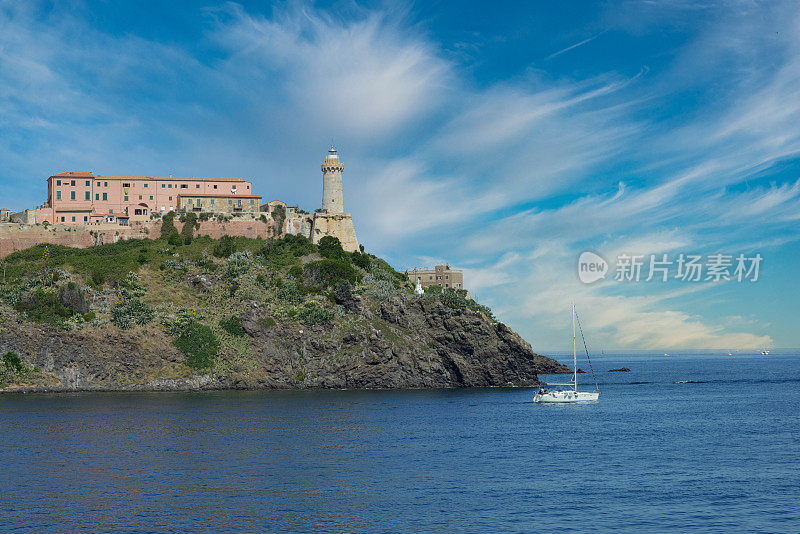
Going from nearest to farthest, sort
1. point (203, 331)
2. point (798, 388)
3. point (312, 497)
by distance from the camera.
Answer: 1. point (312, 497)
2. point (203, 331)
3. point (798, 388)

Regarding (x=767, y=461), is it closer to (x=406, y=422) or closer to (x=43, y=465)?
(x=406, y=422)

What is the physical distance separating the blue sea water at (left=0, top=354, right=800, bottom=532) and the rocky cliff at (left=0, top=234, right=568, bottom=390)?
486 inches

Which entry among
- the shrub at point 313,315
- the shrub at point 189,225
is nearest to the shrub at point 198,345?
the shrub at point 313,315

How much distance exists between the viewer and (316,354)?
100250 millimetres

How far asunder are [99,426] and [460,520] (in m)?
39.2

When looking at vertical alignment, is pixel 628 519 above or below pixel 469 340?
below

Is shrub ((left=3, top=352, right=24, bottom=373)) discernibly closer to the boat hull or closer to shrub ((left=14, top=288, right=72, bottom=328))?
shrub ((left=14, top=288, right=72, bottom=328))

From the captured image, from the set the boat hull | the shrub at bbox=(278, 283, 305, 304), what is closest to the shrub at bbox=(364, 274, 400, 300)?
the shrub at bbox=(278, 283, 305, 304)

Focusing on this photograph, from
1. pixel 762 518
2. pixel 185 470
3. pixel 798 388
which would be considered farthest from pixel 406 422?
pixel 798 388

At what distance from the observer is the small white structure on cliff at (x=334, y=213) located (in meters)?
131

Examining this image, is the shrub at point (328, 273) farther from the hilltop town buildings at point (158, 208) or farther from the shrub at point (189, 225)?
the shrub at point (189, 225)

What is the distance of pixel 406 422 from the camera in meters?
68.6

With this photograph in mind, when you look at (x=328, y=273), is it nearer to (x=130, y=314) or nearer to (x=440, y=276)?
(x=130, y=314)

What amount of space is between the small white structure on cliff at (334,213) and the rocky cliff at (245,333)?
1676 cm
